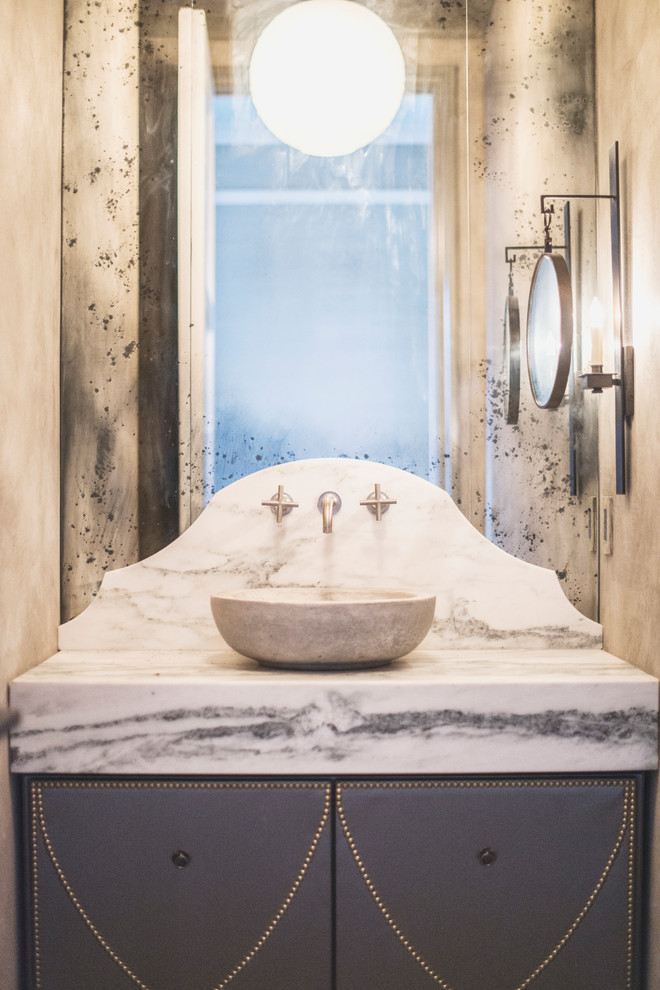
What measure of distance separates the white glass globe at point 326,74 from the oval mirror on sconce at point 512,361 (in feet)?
1.78

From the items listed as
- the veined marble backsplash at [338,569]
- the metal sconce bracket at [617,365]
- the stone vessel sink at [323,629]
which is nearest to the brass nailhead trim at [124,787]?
the stone vessel sink at [323,629]

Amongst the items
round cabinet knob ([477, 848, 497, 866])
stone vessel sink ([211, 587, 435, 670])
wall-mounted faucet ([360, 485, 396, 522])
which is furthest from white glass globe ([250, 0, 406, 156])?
round cabinet knob ([477, 848, 497, 866])

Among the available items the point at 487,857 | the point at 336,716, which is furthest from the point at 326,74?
the point at 487,857

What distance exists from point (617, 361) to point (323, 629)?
85 centimetres

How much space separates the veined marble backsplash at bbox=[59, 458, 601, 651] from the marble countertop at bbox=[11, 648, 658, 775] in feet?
1.17

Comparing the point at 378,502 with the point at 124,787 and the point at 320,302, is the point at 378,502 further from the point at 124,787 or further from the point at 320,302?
the point at 124,787

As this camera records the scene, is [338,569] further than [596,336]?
Yes

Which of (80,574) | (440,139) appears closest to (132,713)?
(80,574)

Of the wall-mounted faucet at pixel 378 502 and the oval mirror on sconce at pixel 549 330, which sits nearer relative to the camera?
the oval mirror on sconce at pixel 549 330

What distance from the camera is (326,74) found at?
177 cm

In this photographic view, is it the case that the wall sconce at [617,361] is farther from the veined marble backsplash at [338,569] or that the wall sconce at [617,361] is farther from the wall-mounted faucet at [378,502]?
the wall-mounted faucet at [378,502]

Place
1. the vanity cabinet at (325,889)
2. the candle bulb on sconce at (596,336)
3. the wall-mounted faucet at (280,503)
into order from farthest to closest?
the wall-mounted faucet at (280,503)
the candle bulb on sconce at (596,336)
the vanity cabinet at (325,889)

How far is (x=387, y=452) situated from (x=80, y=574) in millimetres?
778

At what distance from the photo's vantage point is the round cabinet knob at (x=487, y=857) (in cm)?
134
